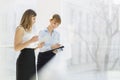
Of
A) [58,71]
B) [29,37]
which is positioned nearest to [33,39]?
[29,37]

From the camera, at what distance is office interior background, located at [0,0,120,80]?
5.68 feet

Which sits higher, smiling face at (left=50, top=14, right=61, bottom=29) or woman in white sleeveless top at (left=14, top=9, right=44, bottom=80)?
smiling face at (left=50, top=14, right=61, bottom=29)

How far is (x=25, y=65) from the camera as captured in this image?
66.9 inches

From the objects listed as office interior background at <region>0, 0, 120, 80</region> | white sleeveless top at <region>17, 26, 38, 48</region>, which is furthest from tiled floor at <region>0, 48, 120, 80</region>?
white sleeveless top at <region>17, 26, 38, 48</region>

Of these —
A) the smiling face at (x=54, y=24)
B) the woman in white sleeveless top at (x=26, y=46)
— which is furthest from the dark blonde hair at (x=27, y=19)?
the smiling face at (x=54, y=24)

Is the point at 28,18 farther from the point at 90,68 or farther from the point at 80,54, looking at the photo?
the point at 90,68

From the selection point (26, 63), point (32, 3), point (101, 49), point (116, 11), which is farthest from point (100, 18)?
point (26, 63)

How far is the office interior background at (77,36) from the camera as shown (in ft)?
5.68

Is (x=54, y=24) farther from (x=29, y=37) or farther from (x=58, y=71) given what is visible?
(x=58, y=71)

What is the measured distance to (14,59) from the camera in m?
1.72

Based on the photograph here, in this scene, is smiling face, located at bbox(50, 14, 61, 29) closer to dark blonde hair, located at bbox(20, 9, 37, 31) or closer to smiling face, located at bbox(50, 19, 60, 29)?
smiling face, located at bbox(50, 19, 60, 29)

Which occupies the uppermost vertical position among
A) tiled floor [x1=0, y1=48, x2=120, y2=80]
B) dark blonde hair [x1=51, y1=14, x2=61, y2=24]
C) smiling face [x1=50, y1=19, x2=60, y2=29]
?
dark blonde hair [x1=51, y1=14, x2=61, y2=24]

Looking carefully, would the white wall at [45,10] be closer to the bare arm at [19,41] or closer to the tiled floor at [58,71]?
the bare arm at [19,41]

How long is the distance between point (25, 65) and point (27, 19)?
1.20 feet
